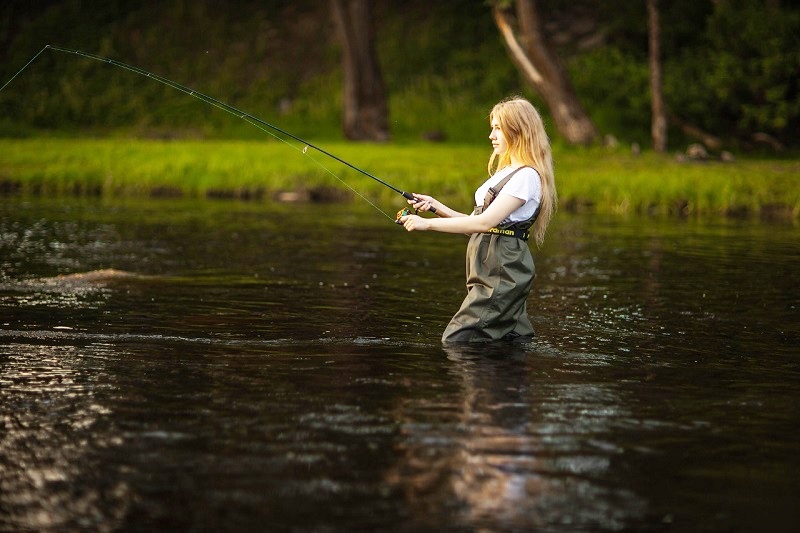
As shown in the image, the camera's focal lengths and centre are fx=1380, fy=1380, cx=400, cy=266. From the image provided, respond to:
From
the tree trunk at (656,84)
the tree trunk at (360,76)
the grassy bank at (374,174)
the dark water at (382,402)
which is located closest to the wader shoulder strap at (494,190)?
the dark water at (382,402)

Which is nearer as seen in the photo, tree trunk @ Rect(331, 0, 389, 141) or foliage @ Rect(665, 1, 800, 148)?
foliage @ Rect(665, 1, 800, 148)

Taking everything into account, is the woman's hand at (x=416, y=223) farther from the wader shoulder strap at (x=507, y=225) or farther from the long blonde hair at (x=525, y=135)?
the long blonde hair at (x=525, y=135)

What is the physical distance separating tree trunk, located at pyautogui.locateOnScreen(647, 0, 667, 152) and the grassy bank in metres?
1.14

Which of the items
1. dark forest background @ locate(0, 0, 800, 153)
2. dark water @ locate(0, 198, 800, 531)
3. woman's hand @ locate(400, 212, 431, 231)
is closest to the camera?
dark water @ locate(0, 198, 800, 531)

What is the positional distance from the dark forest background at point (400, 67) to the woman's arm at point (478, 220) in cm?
1967

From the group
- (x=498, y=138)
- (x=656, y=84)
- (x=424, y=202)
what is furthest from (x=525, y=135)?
(x=656, y=84)

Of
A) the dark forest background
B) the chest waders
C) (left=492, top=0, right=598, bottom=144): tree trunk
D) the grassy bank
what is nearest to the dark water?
the chest waders

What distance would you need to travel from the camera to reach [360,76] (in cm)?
2933

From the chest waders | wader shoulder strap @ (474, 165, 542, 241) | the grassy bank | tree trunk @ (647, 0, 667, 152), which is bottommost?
the chest waders

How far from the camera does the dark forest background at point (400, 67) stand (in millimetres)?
28016

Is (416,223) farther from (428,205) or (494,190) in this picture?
(494,190)

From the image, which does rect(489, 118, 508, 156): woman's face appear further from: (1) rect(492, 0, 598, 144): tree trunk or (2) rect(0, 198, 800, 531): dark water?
(1) rect(492, 0, 598, 144): tree trunk

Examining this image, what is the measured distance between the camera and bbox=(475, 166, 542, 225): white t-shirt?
26.8ft

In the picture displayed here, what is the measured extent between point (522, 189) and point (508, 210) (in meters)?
0.17
